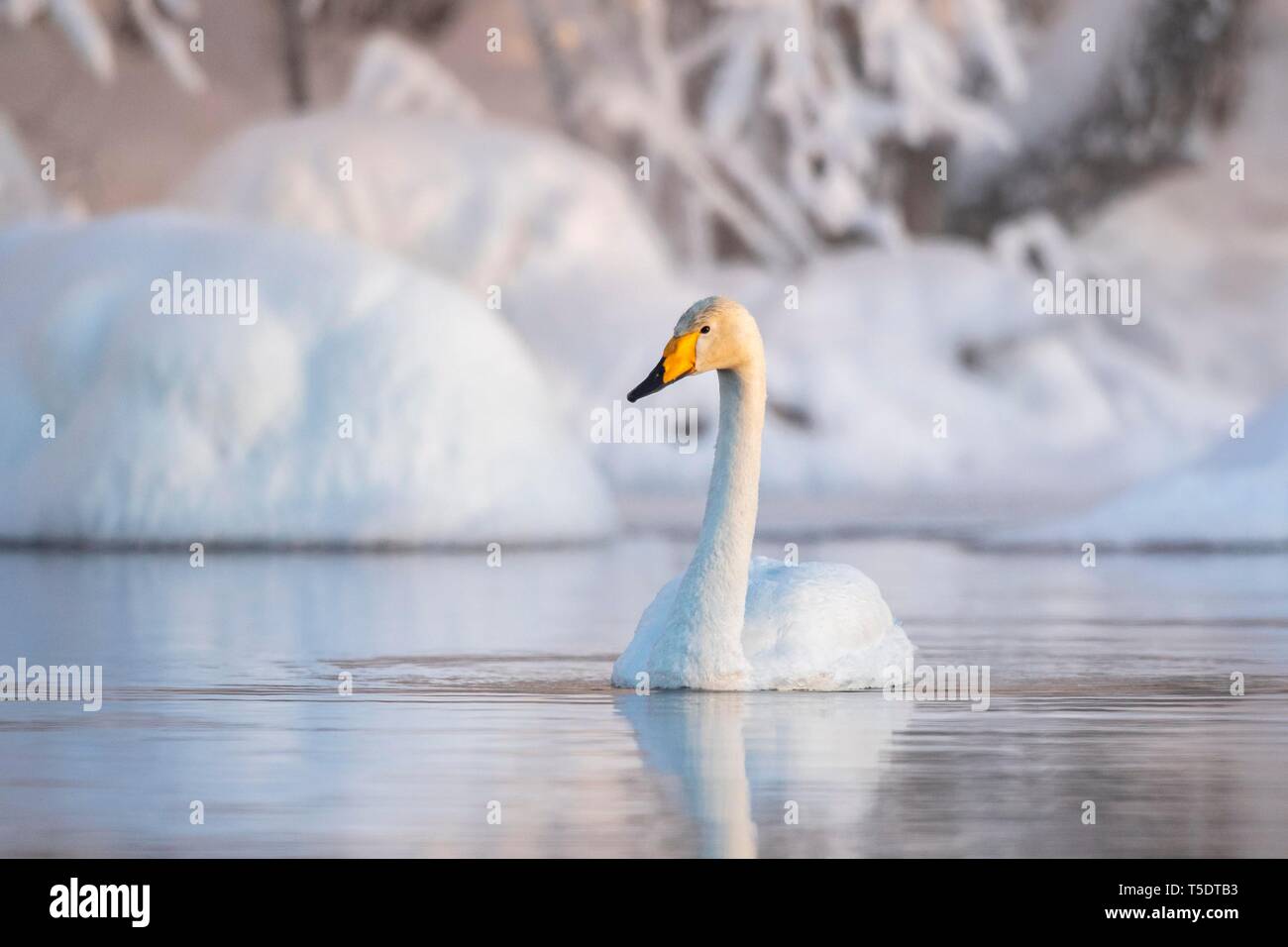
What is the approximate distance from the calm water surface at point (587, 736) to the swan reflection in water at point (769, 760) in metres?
0.01

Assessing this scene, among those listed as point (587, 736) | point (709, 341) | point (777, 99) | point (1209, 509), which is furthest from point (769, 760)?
point (777, 99)

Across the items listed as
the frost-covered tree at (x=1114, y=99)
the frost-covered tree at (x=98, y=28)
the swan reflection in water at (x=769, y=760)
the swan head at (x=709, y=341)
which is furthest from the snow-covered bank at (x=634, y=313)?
the swan reflection in water at (x=769, y=760)

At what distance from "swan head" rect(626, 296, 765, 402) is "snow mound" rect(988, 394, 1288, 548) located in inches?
260

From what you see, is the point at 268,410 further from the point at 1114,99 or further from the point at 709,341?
the point at 1114,99

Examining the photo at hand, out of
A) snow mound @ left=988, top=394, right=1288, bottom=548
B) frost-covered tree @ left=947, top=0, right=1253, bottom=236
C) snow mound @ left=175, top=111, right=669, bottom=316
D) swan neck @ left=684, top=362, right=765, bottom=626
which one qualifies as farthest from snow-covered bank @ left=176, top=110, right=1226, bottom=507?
swan neck @ left=684, top=362, right=765, bottom=626

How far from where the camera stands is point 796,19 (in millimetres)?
21844

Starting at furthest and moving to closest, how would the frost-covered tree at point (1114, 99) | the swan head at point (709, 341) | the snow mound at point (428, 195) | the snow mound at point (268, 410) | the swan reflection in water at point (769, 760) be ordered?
the frost-covered tree at point (1114, 99)
the snow mound at point (428, 195)
the snow mound at point (268, 410)
the swan head at point (709, 341)
the swan reflection in water at point (769, 760)

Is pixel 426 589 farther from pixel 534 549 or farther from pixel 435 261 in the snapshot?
pixel 435 261

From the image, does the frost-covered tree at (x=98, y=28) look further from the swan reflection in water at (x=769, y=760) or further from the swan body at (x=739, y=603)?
the swan reflection in water at (x=769, y=760)

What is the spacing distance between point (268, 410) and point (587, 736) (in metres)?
7.73

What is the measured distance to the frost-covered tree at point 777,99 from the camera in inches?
849

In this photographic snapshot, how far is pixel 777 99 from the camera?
2166cm

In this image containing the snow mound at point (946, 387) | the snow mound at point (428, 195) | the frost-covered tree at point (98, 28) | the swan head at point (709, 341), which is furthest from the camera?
the snow mound at point (946, 387)

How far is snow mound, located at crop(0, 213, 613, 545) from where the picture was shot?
13.7 m
